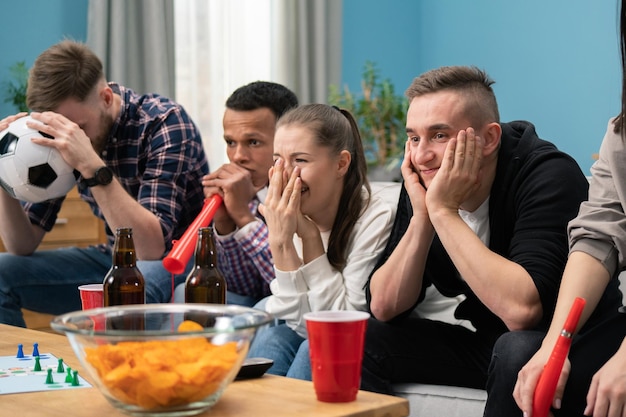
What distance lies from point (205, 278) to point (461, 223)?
50cm

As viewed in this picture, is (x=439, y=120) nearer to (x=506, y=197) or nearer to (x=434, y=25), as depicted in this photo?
(x=506, y=197)

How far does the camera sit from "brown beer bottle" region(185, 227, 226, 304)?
1.40m

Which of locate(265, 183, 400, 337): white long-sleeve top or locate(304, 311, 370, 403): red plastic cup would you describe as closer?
locate(304, 311, 370, 403): red plastic cup

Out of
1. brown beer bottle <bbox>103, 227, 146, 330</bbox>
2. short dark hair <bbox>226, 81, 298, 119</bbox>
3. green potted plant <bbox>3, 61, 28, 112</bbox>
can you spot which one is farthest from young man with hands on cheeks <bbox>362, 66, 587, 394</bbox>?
green potted plant <bbox>3, 61, 28, 112</bbox>

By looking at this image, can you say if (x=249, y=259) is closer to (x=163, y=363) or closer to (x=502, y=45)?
(x=163, y=363)

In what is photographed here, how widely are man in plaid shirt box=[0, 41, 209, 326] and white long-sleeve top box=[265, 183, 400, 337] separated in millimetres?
663

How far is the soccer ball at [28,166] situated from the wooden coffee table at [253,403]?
1.19m

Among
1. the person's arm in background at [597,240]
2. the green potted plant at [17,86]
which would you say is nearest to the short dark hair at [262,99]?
the person's arm in background at [597,240]

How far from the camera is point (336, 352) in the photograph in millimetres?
1040

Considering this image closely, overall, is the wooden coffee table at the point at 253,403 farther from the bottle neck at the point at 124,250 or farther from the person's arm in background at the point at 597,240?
the person's arm in background at the point at 597,240

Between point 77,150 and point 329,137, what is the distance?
0.73m

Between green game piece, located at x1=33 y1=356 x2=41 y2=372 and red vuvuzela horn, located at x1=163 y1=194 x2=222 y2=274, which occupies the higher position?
red vuvuzela horn, located at x1=163 y1=194 x2=222 y2=274

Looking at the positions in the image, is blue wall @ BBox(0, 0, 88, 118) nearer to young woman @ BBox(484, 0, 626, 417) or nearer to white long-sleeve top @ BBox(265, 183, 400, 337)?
white long-sleeve top @ BBox(265, 183, 400, 337)

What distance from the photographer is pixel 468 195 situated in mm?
1669
